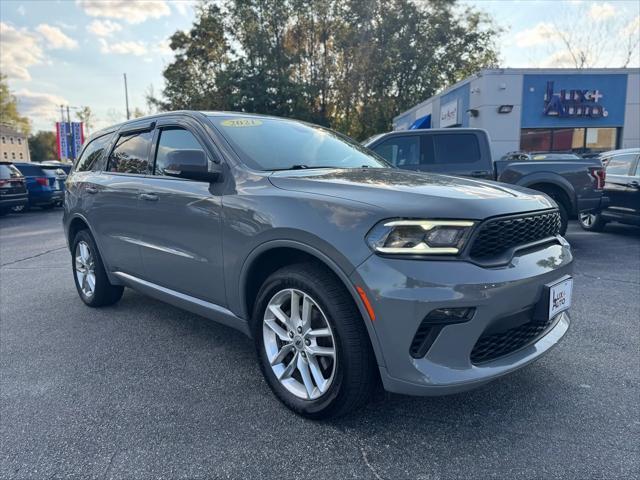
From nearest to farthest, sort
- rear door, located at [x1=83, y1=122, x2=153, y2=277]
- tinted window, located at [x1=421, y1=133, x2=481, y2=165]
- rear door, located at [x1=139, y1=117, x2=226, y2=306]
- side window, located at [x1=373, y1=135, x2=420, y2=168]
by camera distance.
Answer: rear door, located at [x1=139, y1=117, x2=226, y2=306], rear door, located at [x1=83, y1=122, x2=153, y2=277], tinted window, located at [x1=421, y1=133, x2=481, y2=165], side window, located at [x1=373, y1=135, x2=420, y2=168]

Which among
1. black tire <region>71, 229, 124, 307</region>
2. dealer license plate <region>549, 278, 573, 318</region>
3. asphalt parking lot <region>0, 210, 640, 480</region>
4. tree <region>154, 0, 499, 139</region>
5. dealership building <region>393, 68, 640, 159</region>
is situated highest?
tree <region>154, 0, 499, 139</region>

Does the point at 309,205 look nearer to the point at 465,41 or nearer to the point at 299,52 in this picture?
the point at 299,52

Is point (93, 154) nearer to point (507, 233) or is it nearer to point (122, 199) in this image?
point (122, 199)

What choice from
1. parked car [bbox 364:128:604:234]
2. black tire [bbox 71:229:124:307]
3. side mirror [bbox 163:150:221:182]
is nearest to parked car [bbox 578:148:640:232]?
parked car [bbox 364:128:604:234]

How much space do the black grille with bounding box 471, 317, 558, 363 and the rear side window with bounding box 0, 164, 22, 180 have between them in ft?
49.2

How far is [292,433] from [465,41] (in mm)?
34809

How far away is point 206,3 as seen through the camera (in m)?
32.0

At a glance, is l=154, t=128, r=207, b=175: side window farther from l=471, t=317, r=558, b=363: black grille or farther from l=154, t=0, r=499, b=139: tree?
l=154, t=0, r=499, b=139: tree

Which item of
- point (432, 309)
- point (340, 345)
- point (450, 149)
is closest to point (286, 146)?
point (340, 345)

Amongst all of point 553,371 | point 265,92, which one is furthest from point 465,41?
point 553,371

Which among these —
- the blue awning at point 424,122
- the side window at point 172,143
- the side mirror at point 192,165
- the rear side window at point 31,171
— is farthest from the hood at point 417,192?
the blue awning at point 424,122

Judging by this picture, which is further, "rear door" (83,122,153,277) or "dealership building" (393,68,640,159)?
"dealership building" (393,68,640,159)

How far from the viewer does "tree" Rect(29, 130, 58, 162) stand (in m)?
82.8

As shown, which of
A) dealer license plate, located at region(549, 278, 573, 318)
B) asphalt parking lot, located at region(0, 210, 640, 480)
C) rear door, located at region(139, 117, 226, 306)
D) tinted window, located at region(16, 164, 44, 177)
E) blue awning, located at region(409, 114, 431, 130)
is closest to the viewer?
asphalt parking lot, located at region(0, 210, 640, 480)
